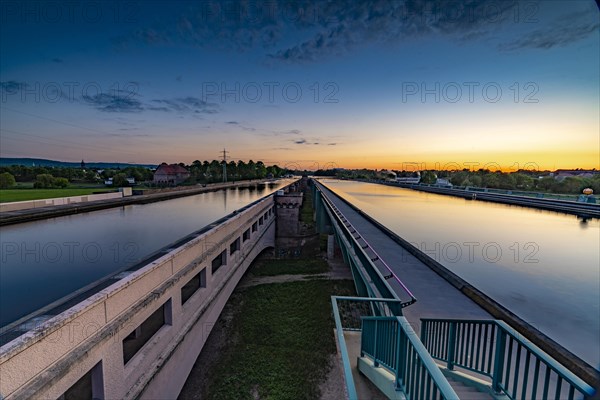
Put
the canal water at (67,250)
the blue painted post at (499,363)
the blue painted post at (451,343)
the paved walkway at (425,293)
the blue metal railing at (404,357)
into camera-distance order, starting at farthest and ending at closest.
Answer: the canal water at (67,250)
the paved walkway at (425,293)
the blue painted post at (451,343)
the blue painted post at (499,363)
the blue metal railing at (404,357)

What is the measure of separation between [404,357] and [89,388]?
20.3 feet

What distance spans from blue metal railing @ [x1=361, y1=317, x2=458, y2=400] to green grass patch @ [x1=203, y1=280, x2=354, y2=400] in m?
5.87

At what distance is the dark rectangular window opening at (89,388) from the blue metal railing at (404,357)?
481 centimetres

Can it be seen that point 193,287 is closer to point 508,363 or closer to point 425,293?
point 425,293

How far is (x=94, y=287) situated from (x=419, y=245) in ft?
41.1

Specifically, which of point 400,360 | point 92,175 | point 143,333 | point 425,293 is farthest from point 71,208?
point 92,175

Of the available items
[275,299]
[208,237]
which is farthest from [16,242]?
[275,299]

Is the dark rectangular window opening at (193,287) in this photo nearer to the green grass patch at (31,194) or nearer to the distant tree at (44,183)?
the green grass patch at (31,194)

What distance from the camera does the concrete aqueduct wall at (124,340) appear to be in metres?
3.47

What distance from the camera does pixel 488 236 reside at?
15.8 m

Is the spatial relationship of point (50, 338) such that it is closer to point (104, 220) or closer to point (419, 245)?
point (419, 245)

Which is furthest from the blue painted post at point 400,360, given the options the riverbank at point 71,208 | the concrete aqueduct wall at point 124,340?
the riverbank at point 71,208

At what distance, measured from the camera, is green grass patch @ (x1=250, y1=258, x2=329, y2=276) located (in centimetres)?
2177

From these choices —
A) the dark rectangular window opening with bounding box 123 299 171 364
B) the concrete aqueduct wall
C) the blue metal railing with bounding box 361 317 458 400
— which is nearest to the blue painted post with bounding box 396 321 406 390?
the blue metal railing with bounding box 361 317 458 400
